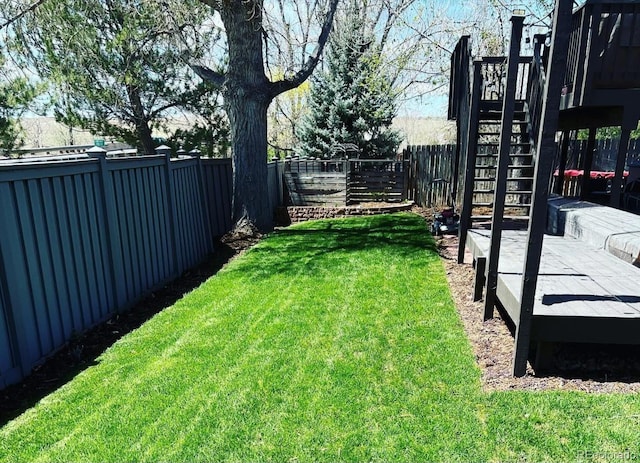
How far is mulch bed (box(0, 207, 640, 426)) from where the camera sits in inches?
111

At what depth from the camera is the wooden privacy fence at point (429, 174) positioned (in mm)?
11117

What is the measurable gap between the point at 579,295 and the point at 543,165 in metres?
1.20

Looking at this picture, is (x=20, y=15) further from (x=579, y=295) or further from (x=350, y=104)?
(x=350, y=104)

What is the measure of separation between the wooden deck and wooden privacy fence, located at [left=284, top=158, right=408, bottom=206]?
24.2 ft

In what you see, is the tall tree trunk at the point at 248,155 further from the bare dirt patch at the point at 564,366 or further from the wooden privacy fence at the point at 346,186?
the bare dirt patch at the point at 564,366

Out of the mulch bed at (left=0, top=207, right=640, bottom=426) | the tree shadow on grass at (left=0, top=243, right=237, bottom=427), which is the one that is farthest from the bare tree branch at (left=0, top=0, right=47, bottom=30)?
the mulch bed at (left=0, top=207, right=640, bottom=426)

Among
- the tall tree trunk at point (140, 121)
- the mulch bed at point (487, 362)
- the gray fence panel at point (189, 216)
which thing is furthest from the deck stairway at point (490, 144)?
the tall tree trunk at point (140, 121)

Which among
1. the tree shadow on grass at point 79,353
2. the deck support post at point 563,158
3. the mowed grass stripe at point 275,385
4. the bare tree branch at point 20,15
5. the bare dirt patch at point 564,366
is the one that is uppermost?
the bare tree branch at point 20,15

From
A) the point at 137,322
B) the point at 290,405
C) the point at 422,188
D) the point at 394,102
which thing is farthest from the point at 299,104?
the point at 290,405

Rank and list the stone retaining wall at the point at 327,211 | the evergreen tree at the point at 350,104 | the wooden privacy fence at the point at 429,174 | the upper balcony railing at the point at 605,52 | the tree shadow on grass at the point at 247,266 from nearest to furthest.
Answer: the tree shadow on grass at the point at 247,266 < the upper balcony railing at the point at 605,52 < the wooden privacy fence at the point at 429,174 < the stone retaining wall at the point at 327,211 < the evergreen tree at the point at 350,104

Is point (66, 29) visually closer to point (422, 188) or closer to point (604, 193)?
point (422, 188)

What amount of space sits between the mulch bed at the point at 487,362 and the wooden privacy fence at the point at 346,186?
7.20 m

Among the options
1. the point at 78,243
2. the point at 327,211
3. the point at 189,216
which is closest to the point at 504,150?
the point at 78,243

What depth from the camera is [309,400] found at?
2.75 meters
